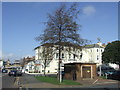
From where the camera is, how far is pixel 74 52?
95.4 feet

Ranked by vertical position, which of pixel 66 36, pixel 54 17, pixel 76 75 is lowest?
pixel 76 75

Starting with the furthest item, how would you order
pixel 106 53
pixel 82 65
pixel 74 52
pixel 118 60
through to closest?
1. pixel 106 53
2. pixel 118 60
3. pixel 82 65
4. pixel 74 52

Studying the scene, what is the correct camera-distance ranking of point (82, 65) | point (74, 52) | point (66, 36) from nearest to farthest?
point (66, 36), point (74, 52), point (82, 65)

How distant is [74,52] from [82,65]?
10.7 feet

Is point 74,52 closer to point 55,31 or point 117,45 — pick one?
point 55,31

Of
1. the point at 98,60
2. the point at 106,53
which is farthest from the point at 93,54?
the point at 106,53

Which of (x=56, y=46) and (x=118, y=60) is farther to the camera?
(x=118, y=60)

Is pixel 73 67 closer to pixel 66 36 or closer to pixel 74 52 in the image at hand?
pixel 74 52

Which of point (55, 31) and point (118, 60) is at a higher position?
point (55, 31)

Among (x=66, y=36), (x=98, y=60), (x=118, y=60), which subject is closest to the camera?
(x=66, y=36)

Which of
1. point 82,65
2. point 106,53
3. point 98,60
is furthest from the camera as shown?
point 98,60

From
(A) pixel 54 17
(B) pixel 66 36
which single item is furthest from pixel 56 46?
(A) pixel 54 17

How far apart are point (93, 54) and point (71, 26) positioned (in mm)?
55936

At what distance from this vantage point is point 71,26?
27141 millimetres
